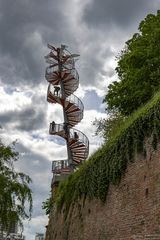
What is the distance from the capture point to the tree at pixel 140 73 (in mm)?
21594

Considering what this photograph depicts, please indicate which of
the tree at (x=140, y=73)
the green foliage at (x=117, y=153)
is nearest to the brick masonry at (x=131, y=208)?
the green foliage at (x=117, y=153)

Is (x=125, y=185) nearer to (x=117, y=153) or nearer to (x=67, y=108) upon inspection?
(x=117, y=153)

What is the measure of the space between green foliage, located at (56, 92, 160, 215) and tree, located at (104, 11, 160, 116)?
6.76 metres

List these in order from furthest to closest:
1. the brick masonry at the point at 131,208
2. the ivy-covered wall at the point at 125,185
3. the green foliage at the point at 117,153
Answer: the green foliage at the point at 117,153 → the ivy-covered wall at the point at 125,185 → the brick masonry at the point at 131,208

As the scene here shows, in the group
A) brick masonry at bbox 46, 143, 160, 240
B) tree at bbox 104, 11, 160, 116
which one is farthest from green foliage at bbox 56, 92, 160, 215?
tree at bbox 104, 11, 160, 116

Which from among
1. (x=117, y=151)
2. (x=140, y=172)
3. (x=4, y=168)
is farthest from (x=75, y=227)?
(x=140, y=172)

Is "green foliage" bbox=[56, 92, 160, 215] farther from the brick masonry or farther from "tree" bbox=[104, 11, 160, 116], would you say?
"tree" bbox=[104, 11, 160, 116]

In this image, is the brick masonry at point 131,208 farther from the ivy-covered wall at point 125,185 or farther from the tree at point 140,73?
the tree at point 140,73

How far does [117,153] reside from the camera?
12461 mm

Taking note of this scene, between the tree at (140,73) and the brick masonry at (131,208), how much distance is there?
331 inches

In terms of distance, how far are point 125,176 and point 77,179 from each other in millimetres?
5612

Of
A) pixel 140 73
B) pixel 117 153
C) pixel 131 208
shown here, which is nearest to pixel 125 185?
pixel 131 208

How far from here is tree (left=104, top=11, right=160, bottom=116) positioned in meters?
21.6

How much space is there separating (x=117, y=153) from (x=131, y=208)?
77.5 inches
